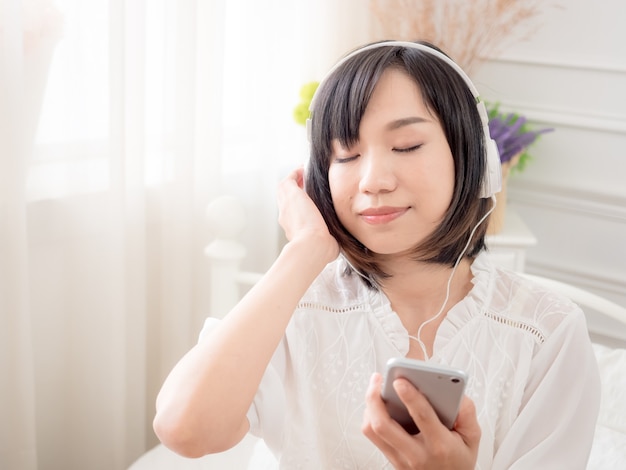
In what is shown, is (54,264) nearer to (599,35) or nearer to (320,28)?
(320,28)

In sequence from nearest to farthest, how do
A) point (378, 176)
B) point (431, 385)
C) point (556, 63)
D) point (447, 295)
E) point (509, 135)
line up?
point (431, 385), point (378, 176), point (447, 295), point (509, 135), point (556, 63)

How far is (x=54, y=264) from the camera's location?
1.51 meters

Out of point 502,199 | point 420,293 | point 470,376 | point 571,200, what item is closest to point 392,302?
point 420,293

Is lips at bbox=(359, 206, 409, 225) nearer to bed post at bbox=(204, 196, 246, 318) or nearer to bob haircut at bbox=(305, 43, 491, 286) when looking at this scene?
bob haircut at bbox=(305, 43, 491, 286)

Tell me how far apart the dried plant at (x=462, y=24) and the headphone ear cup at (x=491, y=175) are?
48.4 inches

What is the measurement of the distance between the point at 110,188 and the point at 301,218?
1.94 feet

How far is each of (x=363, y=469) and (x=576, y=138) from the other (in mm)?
1509

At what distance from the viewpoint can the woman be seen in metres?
0.98

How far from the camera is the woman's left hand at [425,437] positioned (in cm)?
84

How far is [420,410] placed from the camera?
812 mm

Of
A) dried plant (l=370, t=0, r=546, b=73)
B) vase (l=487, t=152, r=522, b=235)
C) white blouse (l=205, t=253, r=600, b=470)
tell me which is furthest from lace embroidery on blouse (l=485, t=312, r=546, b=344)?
dried plant (l=370, t=0, r=546, b=73)

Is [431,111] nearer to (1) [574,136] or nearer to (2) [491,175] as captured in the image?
(2) [491,175]

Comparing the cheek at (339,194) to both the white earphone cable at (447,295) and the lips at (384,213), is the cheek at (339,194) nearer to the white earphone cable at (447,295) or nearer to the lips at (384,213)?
the lips at (384,213)

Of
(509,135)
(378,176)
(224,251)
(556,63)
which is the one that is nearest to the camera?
(378,176)
